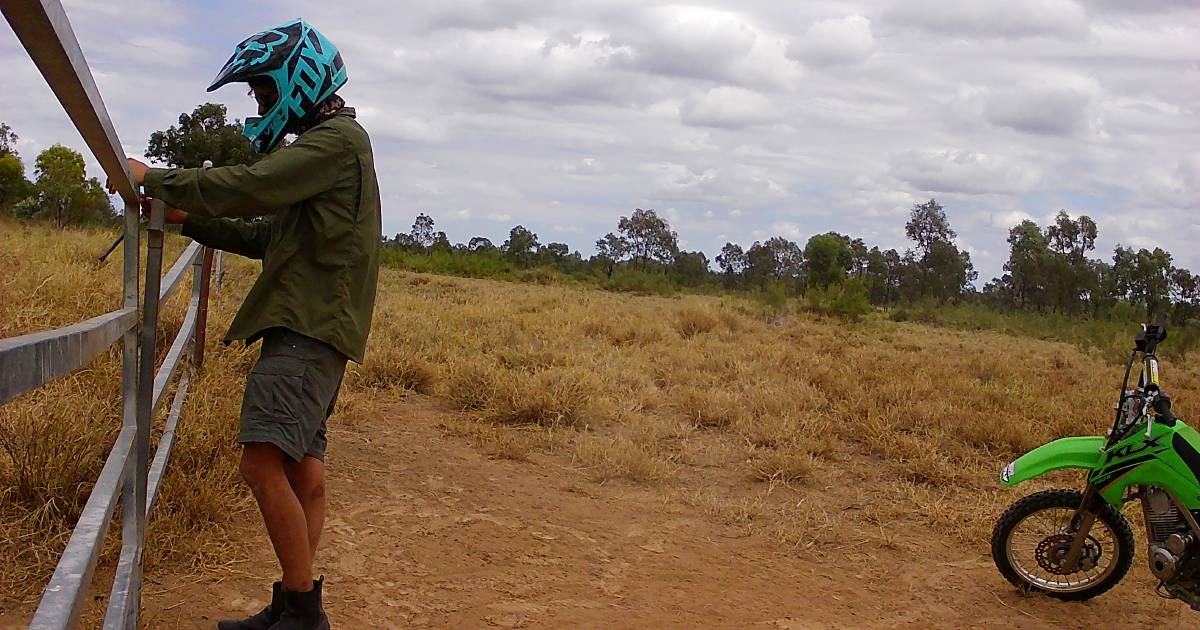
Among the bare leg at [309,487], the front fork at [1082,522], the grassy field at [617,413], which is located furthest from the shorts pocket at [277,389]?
the front fork at [1082,522]

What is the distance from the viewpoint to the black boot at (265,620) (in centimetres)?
310

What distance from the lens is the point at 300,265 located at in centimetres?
284

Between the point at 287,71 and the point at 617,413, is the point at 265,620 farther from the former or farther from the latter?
the point at 617,413

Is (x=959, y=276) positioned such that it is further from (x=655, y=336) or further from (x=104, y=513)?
(x=104, y=513)

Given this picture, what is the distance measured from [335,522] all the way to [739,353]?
6591 mm

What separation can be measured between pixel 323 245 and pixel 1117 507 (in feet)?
11.5

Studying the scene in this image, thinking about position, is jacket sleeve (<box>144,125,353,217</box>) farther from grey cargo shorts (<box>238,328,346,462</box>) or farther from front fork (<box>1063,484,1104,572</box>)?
front fork (<box>1063,484,1104,572</box>)

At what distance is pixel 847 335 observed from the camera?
14.5m

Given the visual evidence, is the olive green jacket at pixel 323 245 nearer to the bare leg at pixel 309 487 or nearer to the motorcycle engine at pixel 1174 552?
the bare leg at pixel 309 487

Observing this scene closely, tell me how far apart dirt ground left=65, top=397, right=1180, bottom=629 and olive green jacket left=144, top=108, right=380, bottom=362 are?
123cm

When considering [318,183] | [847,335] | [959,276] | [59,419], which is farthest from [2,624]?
[959,276]

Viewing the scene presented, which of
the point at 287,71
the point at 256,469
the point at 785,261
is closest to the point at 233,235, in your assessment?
the point at 287,71

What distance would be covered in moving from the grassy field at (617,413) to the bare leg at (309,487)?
0.87 metres

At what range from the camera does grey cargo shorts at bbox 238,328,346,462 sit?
2.76 m
